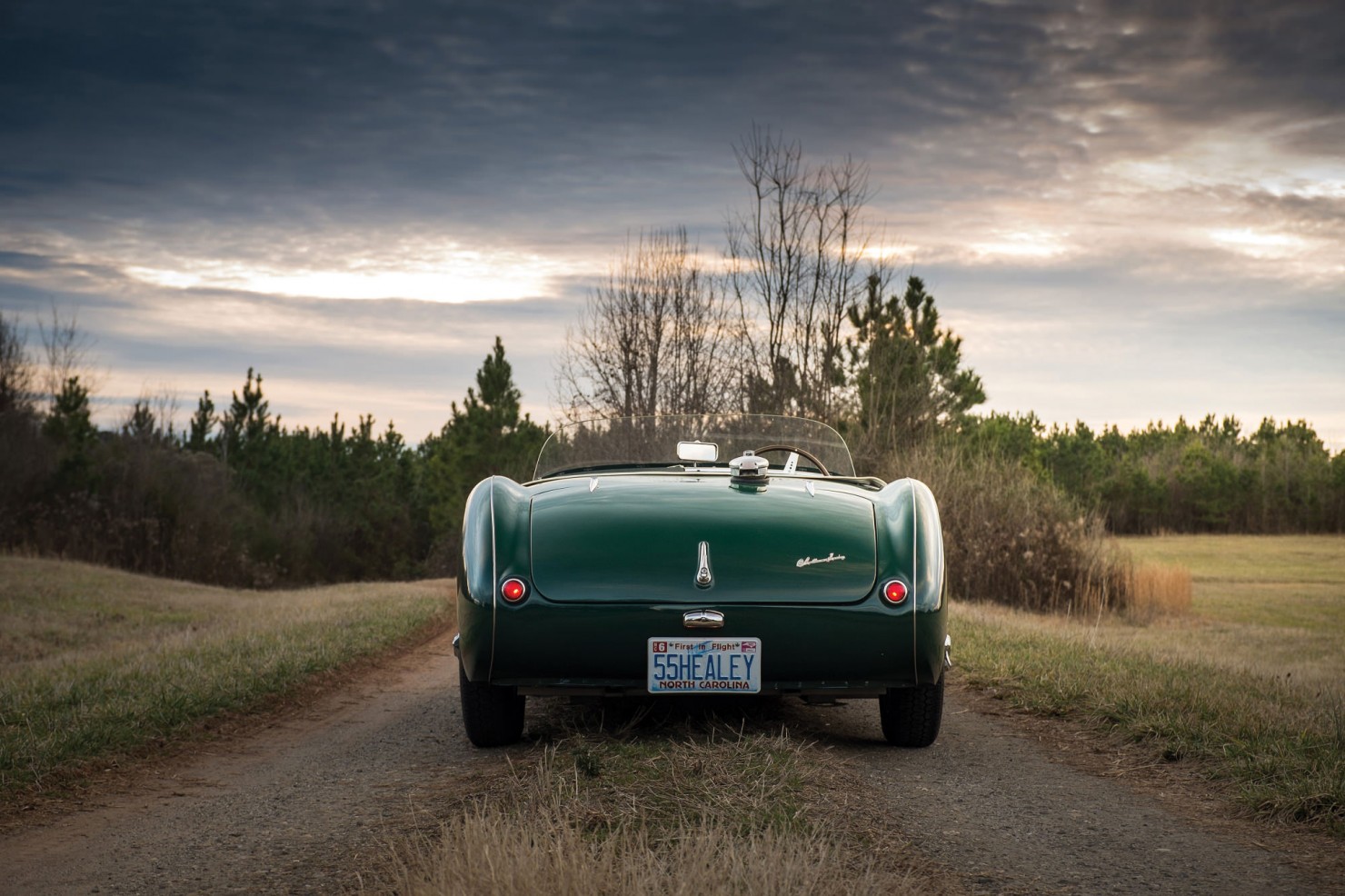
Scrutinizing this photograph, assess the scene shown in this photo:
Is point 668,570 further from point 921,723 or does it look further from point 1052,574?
point 1052,574

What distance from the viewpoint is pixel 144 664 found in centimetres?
780

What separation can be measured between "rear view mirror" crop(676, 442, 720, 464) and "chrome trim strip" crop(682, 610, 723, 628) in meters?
1.67

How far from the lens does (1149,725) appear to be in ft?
17.0

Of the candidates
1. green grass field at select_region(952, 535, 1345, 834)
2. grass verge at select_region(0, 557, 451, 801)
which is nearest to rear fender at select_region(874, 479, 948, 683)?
green grass field at select_region(952, 535, 1345, 834)

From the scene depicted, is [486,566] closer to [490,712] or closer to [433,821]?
[490,712]

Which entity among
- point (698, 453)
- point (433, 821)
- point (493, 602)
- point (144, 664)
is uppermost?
point (698, 453)

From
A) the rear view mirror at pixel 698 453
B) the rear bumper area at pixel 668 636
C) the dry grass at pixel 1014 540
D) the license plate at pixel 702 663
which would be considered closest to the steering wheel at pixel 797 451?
the rear view mirror at pixel 698 453

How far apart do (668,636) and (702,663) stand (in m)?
0.17

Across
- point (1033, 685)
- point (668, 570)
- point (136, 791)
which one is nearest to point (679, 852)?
point (668, 570)

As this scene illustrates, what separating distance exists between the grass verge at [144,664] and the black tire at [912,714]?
3.55m

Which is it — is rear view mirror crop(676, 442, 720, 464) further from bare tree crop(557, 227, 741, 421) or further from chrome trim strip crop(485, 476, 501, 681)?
bare tree crop(557, 227, 741, 421)

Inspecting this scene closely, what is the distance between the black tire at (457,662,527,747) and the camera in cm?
480

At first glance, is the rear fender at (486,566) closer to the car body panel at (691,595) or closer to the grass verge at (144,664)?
the car body panel at (691,595)

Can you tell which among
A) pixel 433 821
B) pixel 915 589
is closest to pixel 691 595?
pixel 915 589
